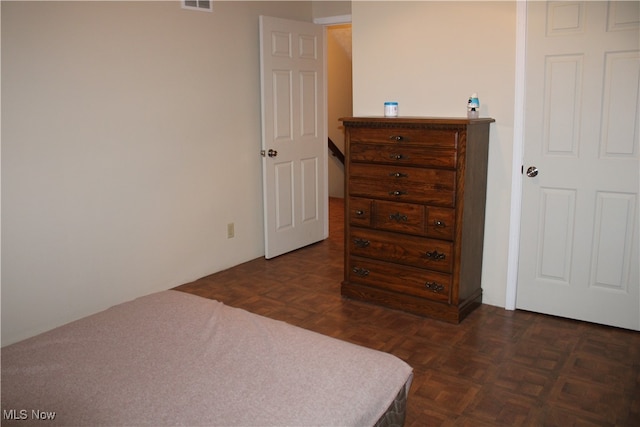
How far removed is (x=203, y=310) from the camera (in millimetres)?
2047

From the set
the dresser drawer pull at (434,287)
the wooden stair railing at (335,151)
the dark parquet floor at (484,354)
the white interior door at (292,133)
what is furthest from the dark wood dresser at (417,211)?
the wooden stair railing at (335,151)

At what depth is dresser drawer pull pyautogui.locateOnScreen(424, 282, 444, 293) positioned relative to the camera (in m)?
3.39

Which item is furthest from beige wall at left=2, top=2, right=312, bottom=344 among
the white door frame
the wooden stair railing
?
the wooden stair railing

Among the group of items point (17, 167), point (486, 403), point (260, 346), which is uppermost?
point (17, 167)

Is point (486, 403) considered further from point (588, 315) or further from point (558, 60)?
point (558, 60)

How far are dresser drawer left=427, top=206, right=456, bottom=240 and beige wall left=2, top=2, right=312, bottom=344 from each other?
176 cm

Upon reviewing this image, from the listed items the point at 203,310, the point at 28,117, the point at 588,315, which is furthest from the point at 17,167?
the point at 588,315

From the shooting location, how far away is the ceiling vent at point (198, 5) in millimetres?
3871

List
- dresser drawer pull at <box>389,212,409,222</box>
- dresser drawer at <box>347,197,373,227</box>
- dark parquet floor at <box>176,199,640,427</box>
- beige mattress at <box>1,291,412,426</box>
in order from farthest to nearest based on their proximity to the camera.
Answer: dresser drawer at <box>347,197,373,227</box> < dresser drawer pull at <box>389,212,409,222</box> < dark parquet floor at <box>176,199,640,427</box> < beige mattress at <box>1,291,412,426</box>

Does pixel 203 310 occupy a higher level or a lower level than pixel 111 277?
higher

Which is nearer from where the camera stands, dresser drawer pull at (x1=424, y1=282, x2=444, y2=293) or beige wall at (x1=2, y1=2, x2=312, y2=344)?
beige wall at (x1=2, y1=2, x2=312, y2=344)

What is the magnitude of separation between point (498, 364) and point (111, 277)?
2403mm

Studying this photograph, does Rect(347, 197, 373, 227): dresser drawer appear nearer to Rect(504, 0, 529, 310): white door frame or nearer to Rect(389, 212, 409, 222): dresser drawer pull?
Rect(389, 212, 409, 222): dresser drawer pull

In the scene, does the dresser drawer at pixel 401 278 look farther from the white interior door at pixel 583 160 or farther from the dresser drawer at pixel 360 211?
the white interior door at pixel 583 160
